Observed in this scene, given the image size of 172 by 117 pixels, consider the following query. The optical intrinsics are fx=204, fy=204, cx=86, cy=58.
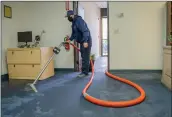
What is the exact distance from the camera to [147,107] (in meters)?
2.28

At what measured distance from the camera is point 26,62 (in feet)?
13.8

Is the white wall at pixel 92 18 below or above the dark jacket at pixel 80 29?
above

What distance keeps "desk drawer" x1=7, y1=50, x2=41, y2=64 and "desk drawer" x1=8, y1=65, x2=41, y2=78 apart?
94 millimetres

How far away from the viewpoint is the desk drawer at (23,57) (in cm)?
413

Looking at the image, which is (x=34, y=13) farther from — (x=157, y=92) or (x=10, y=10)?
(x=157, y=92)

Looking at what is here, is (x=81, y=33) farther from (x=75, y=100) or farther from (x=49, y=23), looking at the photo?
(x=75, y=100)

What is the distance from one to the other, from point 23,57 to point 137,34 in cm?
269

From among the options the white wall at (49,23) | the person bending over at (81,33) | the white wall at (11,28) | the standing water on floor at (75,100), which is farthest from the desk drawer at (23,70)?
the white wall at (49,23)

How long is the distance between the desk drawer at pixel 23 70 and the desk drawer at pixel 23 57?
0.09 meters

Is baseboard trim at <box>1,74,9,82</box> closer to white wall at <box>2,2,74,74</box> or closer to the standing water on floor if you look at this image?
the standing water on floor

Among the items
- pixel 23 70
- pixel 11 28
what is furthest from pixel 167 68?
pixel 11 28

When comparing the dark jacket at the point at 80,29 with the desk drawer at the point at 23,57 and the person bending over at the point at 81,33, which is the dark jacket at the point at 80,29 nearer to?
the person bending over at the point at 81,33

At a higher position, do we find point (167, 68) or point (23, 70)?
point (167, 68)

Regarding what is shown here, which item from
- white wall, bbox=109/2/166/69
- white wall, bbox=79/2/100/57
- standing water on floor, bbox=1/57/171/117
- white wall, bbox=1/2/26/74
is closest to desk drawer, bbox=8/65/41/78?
white wall, bbox=1/2/26/74
